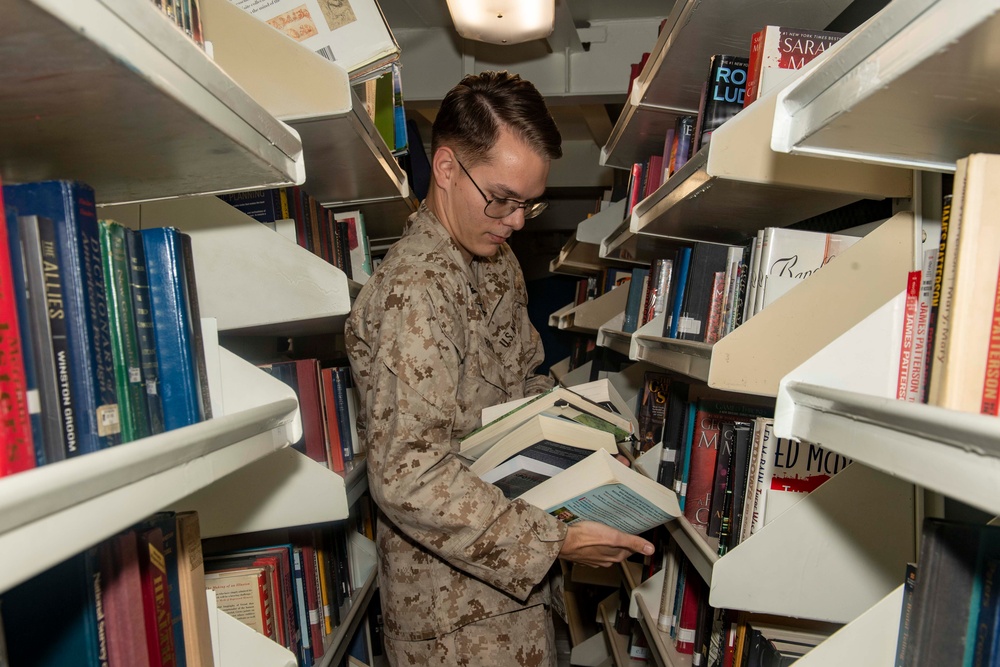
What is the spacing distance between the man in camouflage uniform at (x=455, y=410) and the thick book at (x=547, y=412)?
0.31 ft

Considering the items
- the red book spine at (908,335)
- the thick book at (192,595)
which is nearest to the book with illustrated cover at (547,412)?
the thick book at (192,595)

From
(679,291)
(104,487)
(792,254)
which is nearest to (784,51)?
(792,254)

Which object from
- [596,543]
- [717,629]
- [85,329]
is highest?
[85,329]

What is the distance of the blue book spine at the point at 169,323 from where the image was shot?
2.47 feet

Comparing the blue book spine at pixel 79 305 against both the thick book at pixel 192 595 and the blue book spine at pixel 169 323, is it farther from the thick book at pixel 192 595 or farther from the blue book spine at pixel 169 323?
the thick book at pixel 192 595

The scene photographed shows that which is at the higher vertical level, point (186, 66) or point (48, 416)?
point (186, 66)

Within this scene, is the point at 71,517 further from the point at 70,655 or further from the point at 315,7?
the point at 315,7

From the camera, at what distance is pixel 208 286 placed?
4.46 ft

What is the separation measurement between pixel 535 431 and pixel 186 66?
3.34 ft

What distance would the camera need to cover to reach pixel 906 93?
1.90 feet

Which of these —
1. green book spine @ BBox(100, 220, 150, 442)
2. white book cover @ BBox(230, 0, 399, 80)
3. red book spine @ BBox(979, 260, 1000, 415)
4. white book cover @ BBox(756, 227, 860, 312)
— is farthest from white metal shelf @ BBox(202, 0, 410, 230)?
red book spine @ BBox(979, 260, 1000, 415)

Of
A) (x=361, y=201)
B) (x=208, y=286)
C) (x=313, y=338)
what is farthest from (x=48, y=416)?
(x=313, y=338)

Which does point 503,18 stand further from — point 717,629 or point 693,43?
point 717,629

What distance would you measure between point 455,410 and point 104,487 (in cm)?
102
